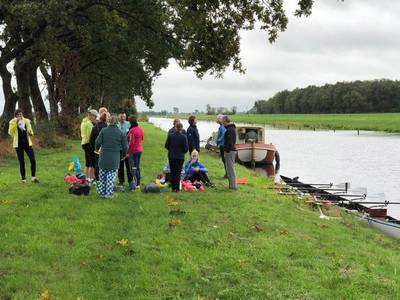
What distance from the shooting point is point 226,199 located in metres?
12.5

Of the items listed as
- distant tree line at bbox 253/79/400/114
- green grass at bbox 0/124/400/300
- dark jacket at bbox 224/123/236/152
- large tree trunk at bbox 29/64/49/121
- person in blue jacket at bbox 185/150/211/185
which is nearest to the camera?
green grass at bbox 0/124/400/300

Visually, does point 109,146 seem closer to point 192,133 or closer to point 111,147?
point 111,147

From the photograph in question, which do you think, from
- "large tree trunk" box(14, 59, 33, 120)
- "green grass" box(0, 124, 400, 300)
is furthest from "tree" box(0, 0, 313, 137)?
"green grass" box(0, 124, 400, 300)

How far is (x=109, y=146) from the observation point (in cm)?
1126

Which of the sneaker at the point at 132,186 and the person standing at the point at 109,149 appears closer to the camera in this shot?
the person standing at the point at 109,149

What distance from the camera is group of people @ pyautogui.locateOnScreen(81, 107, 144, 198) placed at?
11.3 m

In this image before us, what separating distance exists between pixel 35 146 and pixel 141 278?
1918 centimetres

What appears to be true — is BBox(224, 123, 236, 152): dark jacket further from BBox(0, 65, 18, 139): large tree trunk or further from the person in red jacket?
BBox(0, 65, 18, 139): large tree trunk

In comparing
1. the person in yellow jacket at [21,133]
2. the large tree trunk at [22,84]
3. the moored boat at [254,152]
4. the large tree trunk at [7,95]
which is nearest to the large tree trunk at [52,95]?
the large tree trunk at [22,84]

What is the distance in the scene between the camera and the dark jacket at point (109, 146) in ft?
36.8

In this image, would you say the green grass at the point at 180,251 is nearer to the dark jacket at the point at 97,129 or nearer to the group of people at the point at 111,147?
the group of people at the point at 111,147

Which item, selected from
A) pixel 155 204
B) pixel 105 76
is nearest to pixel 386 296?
pixel 155 204

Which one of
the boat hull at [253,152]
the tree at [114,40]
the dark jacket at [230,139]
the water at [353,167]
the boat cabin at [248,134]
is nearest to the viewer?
the tree at [114,40]

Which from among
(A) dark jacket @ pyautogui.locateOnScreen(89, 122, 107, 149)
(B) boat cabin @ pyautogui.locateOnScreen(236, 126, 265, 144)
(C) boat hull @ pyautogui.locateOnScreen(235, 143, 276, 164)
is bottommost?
(C) boat hull @ pyautogui.locateOnScreen(235, 143, 276, 164)
